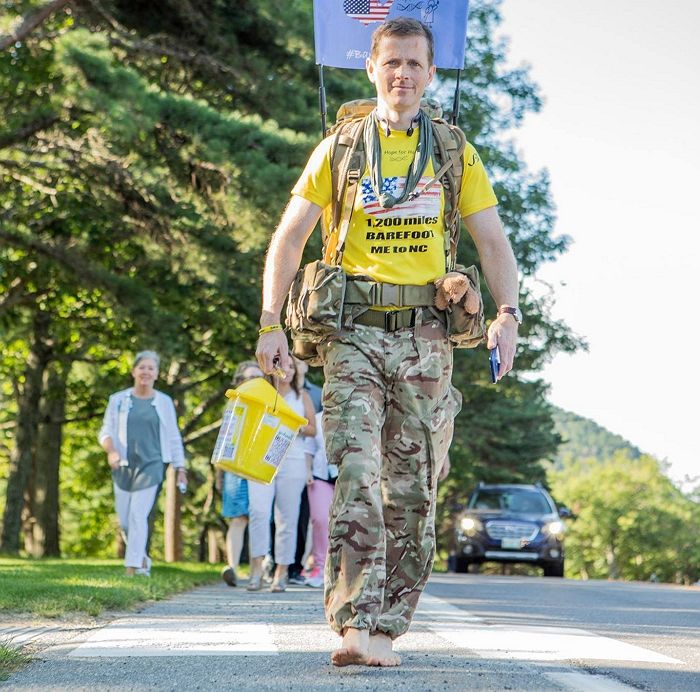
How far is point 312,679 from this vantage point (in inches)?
180

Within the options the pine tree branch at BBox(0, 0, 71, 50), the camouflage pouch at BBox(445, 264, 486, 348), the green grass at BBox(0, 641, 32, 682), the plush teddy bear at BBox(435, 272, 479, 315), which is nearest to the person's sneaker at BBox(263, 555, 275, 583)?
the green grass at BBox(0, 641, 32, 682)

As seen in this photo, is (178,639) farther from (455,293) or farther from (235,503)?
(235,503)

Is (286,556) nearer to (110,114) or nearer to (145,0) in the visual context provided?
(110,114)

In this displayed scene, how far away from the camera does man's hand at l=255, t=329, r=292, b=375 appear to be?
5.20 metres

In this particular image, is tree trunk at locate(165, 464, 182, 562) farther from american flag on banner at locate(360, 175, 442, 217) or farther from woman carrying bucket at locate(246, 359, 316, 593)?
american flag on banner at locate(360, 175, 442, 217)

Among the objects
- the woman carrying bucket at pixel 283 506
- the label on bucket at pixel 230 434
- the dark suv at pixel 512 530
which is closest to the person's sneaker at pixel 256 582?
the woman carrying bucket at pixel 283 506

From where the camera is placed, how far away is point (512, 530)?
2383 centimetres

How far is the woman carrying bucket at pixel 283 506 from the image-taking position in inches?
455

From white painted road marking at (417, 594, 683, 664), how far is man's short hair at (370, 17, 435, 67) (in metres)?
2.43

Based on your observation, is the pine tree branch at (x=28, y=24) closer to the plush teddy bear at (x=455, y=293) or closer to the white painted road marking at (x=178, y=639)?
the white painted road marking at (x=178, y=639)

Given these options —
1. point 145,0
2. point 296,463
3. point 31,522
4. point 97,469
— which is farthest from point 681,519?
point 296,463

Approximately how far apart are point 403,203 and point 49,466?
26.2 m

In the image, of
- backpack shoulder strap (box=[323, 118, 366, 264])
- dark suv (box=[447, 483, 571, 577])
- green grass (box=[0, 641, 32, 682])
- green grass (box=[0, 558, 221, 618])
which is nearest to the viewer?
green grass (box=[0, 641, 32, 682])

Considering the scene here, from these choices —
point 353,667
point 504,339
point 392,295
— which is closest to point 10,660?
point 353,667
